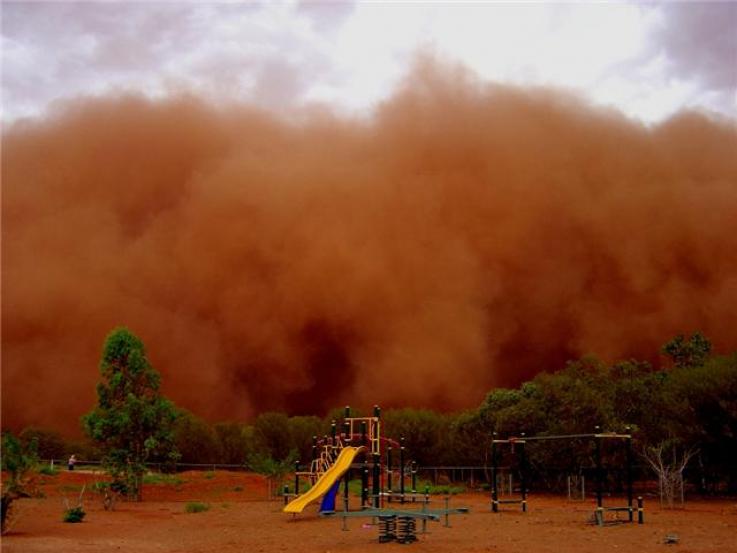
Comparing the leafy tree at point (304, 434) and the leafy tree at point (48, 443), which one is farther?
the leafy tree at point (48, 443)

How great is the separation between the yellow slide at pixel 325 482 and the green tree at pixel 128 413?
23.7 feet

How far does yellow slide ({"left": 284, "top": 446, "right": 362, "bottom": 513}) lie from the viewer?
15094mm

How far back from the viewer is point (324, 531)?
1411cm

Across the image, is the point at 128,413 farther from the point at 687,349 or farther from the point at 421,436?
the point at 687,349

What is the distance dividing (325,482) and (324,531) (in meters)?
2.16

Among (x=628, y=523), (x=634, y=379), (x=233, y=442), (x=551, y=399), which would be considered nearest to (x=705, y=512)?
(x=628, y=523)

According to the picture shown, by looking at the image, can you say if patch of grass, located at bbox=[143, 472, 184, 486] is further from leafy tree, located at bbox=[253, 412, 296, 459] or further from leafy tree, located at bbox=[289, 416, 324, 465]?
leafy tree, located at bbox=[289, 416, 324, 465]

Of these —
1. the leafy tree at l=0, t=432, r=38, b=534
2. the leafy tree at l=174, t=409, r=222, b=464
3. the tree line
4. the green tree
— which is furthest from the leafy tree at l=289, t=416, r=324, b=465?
the leafy tree at l=0, t=432, r=38, b=534

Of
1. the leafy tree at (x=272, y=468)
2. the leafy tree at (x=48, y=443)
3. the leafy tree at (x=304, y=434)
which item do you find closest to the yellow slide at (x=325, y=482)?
the leafy tree at (x=272, y=468)

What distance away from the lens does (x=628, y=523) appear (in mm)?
15633

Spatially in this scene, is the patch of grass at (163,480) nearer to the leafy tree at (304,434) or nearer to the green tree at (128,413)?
the green tree at (128,413)

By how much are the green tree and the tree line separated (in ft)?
0.10

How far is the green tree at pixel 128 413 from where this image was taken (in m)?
22.2

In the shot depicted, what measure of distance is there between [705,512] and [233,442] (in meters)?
24.0
